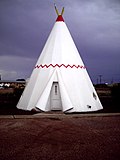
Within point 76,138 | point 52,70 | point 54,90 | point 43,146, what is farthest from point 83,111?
point 43,146

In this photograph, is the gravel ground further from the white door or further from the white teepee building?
the white door

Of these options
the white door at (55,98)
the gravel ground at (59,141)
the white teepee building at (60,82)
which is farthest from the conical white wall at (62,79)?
the gravel ground at (59,141)

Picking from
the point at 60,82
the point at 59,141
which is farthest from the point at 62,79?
the point at 59,141

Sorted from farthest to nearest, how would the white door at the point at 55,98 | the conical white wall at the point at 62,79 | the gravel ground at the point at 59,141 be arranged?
the white door at the point at 55,98 → the conical white wall at the point at 62,79 → the gravel ground at the point at 59,141

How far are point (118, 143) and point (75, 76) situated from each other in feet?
20.2

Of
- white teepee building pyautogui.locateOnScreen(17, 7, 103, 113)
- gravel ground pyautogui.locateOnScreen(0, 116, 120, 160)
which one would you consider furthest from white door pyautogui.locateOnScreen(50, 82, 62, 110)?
gravel ground pyautogui.locateOnScreen(0, 116, 120, 160)

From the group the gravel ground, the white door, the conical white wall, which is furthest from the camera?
the white door

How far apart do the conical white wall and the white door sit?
0.71ft

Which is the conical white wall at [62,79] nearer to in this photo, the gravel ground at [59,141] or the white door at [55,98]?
the white door at [55,98]

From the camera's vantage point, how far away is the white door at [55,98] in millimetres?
10453

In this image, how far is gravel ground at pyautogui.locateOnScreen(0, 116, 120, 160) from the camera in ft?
13.5

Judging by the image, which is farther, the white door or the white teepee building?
the white door

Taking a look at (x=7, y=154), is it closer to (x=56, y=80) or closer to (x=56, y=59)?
(x=56, y=80)

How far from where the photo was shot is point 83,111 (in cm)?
1023
